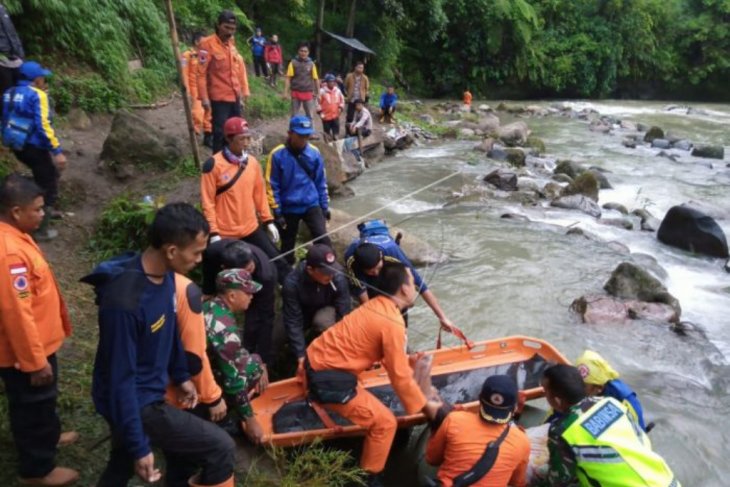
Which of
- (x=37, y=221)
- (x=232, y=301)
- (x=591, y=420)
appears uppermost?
(x=37, y=221)

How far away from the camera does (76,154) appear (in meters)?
7.92

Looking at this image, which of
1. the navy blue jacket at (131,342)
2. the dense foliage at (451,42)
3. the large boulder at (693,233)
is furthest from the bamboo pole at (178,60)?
the large boulder at (693,233)

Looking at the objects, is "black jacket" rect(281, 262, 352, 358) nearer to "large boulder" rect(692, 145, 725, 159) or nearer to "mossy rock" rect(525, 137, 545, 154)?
"mossy rock" rect(525, 137, 545, 154)

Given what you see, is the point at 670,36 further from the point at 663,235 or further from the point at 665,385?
the point at 665,385

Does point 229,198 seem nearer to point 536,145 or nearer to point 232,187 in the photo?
point 232,187

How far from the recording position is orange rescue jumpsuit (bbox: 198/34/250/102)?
23.4 feet

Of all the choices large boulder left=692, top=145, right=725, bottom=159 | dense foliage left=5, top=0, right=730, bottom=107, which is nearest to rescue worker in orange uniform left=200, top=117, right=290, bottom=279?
dense foliage left=5, top=0, right=730, bottom=107

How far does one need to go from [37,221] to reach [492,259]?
703 centimetres

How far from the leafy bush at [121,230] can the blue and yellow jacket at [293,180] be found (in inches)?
55.1

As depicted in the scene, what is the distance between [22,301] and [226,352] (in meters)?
1.11

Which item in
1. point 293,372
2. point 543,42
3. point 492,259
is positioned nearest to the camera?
point 293,372

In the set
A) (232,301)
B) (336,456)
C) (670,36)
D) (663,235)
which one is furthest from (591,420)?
(670,36)

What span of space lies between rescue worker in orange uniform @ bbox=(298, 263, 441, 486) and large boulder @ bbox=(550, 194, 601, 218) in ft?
30.1

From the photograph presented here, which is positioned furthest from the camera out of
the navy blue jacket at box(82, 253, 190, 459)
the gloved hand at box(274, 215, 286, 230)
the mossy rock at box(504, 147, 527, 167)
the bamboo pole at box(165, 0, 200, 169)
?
the mossy rock at box(504, 147, 527, 167)
